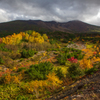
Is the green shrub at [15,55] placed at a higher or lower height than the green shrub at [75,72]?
lower

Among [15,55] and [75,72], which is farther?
[15,55]

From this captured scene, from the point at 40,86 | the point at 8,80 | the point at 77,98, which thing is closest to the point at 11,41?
the point at 8,80

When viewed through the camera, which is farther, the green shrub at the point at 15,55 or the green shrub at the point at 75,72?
the green shrub at the point at 15,55

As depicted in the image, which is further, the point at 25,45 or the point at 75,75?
the point at 25,45

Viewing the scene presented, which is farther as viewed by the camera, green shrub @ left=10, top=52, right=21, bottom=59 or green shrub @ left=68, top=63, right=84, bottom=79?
green shrub @ left=10, top=52, right=21, bottom=59

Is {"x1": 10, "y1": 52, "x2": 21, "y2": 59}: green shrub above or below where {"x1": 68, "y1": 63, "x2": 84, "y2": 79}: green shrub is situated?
below

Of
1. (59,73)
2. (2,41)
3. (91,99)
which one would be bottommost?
(59,73)

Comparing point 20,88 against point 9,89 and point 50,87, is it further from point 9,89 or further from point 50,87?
point 50,87

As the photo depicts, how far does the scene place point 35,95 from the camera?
21.0ft

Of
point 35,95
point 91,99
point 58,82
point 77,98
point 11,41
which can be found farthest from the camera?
point 11,41

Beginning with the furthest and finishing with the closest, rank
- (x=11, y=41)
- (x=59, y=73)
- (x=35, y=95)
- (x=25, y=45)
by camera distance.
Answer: (x=25, y=45) → (x=11, y=41) → (x=59, y=73) → (x=35, y=95)

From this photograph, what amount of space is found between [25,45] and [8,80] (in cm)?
2710

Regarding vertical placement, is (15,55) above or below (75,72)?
below

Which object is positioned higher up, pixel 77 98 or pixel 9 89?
pixel 77 98
